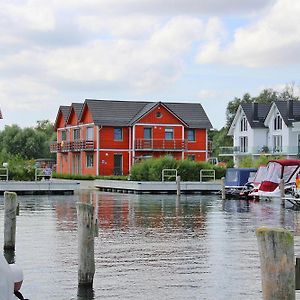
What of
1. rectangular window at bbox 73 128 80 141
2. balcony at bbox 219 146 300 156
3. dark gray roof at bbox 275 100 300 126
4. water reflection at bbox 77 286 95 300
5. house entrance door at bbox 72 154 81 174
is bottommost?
water reflection at bbox 77 286 95 300

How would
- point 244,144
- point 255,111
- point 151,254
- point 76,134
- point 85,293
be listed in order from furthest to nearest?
1. point 244,144
2. point 255,111
3. point 76,134
4. point 151,254
5. point 85,293

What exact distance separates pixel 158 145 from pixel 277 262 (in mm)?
76605

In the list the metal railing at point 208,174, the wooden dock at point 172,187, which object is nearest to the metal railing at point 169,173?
the metal railing at point 208,174

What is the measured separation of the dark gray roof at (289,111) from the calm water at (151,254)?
2181 inches

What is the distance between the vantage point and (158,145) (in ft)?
279

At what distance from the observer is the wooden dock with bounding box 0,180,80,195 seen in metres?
54.7

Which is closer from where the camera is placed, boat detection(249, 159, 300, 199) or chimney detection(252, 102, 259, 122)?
boat detection(249, 159, 300, 199)

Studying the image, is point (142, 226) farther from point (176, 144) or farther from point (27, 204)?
point (176, 144)

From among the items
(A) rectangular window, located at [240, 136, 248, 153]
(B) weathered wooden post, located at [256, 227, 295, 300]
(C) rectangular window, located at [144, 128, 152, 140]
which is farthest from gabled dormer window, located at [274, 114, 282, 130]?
(B) weathered wooden post, located at [256, 227, 295, 300]

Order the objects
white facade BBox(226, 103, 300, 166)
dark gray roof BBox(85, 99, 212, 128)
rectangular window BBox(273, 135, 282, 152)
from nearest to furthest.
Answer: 1. dark gray roof BBox(85, 99, 212, 128)
2. white facade BBox(226, 103, 300, 166)
3. rectangular window BBox(273, 135, 282, 152)

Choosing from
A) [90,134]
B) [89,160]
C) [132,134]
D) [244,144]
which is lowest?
[89,160]

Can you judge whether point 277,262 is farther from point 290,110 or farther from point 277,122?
point 277,122

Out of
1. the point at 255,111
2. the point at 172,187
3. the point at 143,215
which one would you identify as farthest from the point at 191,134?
the point at 143,215

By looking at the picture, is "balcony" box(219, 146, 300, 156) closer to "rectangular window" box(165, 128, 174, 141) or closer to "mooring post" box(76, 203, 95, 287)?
"rectangular window" box(165, 128, 174, 141)
